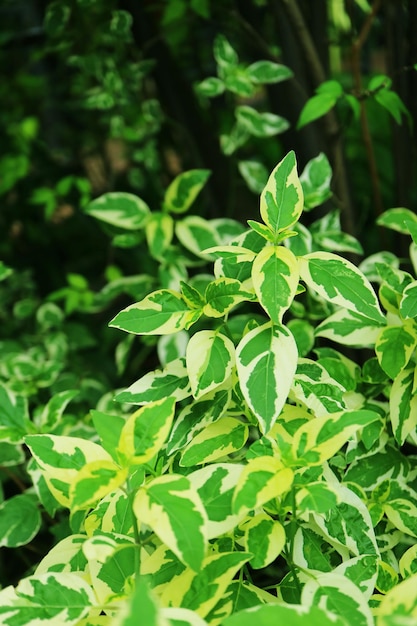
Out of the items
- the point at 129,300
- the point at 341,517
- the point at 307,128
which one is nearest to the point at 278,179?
the point at 341,517

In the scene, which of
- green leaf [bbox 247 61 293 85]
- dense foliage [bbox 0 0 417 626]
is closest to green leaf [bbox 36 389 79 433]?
dense foliage [bbox 0 0 417 626]

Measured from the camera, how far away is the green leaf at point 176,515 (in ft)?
1.75

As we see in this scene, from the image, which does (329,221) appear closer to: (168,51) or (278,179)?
(278,179)

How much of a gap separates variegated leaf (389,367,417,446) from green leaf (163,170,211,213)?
0.62 meters

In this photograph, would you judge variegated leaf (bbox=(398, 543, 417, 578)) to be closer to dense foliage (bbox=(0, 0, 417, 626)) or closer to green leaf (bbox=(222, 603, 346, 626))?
dense foliage (bbox=(0, 0, 417, 626))

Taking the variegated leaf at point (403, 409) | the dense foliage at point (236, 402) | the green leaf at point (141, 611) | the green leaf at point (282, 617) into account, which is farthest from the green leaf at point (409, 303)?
the green leaf at point (141, 611)

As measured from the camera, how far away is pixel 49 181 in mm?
2287

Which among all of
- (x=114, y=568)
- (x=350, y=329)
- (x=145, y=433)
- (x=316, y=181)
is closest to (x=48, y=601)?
(x=114, y=568)

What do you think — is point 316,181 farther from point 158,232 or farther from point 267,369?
point 267,369

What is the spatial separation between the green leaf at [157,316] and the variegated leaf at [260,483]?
0.20 metres

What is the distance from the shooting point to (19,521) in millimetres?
950

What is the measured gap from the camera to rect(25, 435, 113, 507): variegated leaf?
2.12 ft

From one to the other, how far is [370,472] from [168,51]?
1212 mm

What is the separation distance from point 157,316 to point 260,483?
0.25 meters
